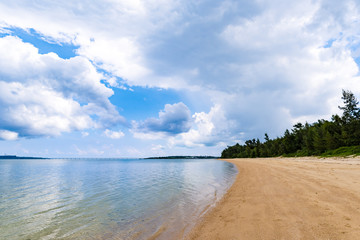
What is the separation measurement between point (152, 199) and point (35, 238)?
8.98 m

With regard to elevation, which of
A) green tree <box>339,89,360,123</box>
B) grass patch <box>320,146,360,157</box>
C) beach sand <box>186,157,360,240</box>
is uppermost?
green tree <box>339,89,360,123</box>

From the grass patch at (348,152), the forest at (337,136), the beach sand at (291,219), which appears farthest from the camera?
the forest at (337,136)

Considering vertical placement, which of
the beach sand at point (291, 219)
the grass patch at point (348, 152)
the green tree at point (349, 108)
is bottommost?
the beach sand at point (291, 219)

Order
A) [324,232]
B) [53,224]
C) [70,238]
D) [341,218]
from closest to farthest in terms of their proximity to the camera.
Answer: [324,232]
[341,218]
[70,238]
[53,224]

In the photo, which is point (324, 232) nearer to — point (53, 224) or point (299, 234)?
point (299, 234)

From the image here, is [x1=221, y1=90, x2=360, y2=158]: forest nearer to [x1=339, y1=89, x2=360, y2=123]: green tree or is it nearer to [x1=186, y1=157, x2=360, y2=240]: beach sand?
[x1=339, y1=89, x2=360, y2=123]: green tree

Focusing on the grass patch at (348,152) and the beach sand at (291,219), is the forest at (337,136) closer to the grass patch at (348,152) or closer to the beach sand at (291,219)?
the grass patch at (348,152)

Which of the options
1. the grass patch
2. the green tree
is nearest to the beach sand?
the grass patch

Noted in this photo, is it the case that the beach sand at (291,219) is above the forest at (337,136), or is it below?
below

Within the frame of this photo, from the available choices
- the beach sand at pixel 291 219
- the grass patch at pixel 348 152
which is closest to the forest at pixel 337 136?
the grass patch at pixel 348 152

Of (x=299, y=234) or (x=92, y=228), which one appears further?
(x=92, y=228)

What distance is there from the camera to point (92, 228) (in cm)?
988

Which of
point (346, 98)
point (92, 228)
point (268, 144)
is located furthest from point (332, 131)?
point (92, 228)

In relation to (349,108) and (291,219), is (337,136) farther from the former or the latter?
(291,219)
